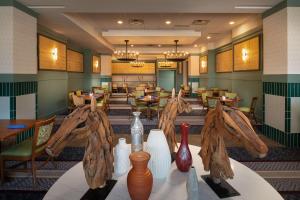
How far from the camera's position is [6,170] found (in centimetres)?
365

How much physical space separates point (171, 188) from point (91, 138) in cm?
54

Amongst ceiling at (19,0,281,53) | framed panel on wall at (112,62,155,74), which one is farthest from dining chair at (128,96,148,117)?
framed panel on wall at (112,62,155,74)

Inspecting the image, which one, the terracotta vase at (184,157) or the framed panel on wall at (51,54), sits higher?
the framed panel on wall at (51,54)

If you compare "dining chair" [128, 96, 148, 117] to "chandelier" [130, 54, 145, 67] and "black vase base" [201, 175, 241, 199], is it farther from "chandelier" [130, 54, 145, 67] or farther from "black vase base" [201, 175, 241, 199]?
"chandelier" [130, 54, 145, 67]

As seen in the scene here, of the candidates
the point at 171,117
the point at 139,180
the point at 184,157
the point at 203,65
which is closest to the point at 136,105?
the point at 171,117

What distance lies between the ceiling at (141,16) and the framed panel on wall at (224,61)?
1254 millimetres

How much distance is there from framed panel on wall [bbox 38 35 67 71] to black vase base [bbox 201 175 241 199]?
25.2ft

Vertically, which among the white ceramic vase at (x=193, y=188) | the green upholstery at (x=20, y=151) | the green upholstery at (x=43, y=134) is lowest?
the green upholstery at (x=20, y=151)

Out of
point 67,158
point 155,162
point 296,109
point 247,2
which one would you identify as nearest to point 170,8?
point 247,2

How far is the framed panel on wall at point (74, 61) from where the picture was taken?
11.2 meters

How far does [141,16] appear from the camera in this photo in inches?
322

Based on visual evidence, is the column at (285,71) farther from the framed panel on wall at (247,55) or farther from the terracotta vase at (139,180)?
the terracotta vase at (139,180)

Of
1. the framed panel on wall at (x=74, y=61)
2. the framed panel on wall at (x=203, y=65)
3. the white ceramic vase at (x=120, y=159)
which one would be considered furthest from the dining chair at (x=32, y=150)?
the framed panel on wall at (x=203, y=65)

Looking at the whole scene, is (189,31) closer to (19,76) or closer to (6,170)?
(19,76)
